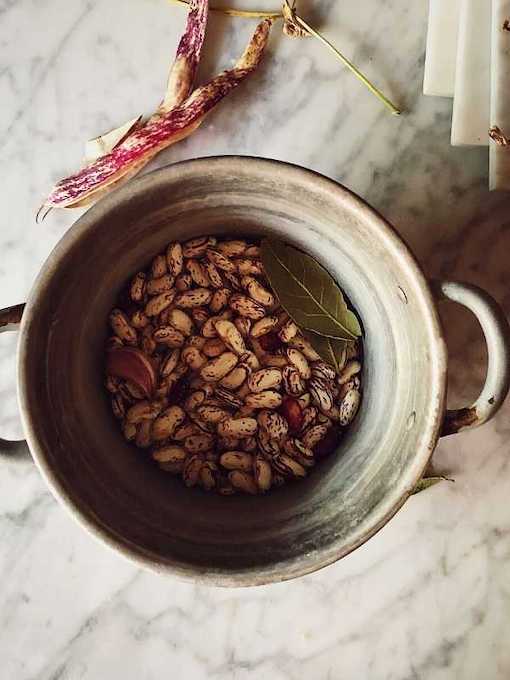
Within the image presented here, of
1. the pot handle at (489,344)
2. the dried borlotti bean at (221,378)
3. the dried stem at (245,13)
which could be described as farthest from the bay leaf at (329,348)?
the dried stem at (245,13)

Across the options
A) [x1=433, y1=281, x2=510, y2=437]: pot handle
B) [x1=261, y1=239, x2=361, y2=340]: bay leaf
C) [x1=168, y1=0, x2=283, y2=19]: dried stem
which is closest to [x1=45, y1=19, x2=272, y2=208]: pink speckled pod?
[x1=168, y1=0, x2=283, y2=19]: dried stem

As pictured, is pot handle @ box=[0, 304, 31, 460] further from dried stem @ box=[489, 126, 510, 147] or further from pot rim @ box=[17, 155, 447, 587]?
dried stem @ box=[489, 126, 510, 147]

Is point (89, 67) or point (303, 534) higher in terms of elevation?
point (89, 67)

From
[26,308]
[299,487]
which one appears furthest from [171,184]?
[299,487]

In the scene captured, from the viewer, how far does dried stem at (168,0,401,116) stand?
26.4 inches

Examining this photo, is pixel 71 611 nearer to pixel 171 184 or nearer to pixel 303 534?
pixel 303 534

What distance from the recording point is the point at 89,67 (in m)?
0.69

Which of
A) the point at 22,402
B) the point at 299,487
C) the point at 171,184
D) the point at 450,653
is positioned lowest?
the point at 450,653

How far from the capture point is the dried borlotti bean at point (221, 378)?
65 centimetres

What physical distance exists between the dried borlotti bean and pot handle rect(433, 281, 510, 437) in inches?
4.6

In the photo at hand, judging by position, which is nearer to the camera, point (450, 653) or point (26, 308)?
point (26, 308)

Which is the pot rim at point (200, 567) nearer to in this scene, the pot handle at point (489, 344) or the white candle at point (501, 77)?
the pot handle at point (489, 344)

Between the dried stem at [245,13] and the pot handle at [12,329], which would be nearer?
the pot handle at [12,329]

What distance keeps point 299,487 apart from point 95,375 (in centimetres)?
17
